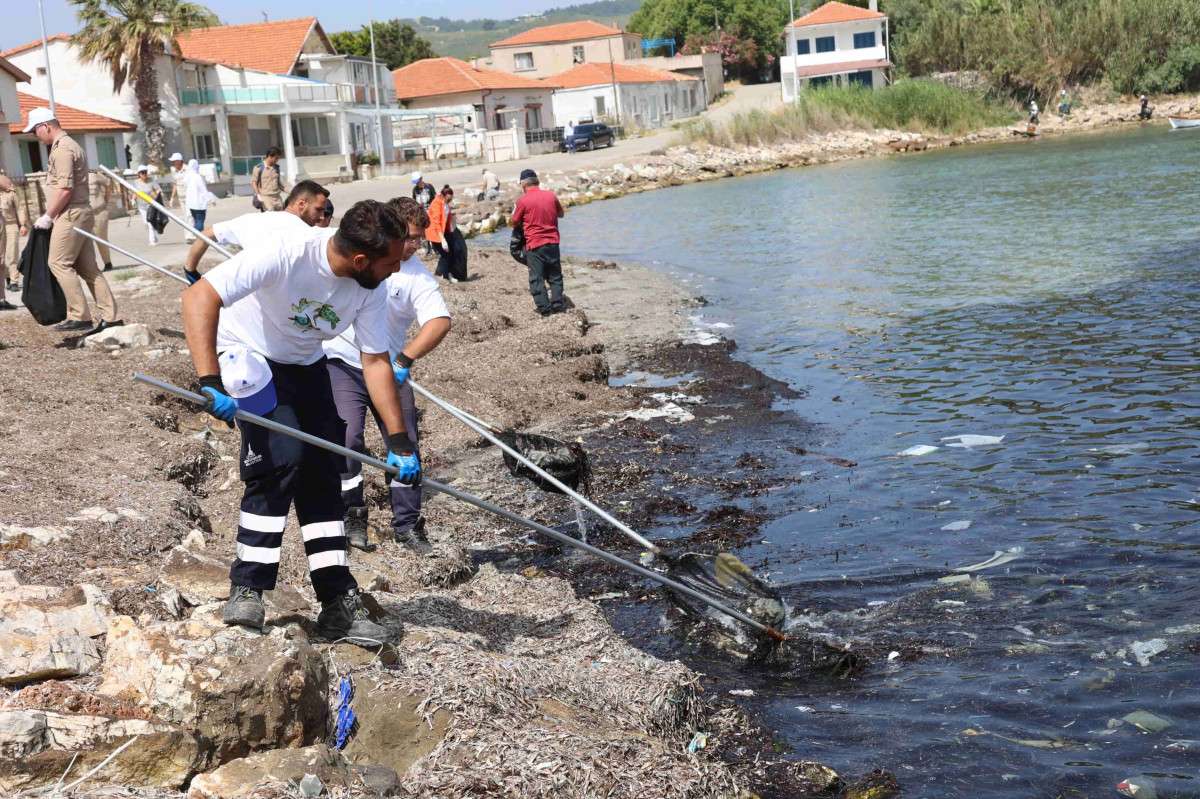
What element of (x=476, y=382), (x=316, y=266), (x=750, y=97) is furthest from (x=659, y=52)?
(x=316, y=266)

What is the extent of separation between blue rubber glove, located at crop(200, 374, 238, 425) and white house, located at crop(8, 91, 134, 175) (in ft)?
132

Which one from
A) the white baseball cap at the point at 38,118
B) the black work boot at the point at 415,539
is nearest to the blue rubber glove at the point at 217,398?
the black work boot at the point at 415,539

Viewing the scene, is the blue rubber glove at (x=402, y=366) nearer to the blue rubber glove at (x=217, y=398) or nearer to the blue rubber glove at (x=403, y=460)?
the blue rubber glove at (x=403, y=460)

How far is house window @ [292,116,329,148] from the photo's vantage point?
55094mm

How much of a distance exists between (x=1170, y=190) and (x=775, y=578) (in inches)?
980

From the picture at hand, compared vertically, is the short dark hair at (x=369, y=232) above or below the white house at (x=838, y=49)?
below

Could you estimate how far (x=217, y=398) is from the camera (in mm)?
4199

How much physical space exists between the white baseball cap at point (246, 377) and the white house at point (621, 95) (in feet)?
217

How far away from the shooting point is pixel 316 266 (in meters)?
4.49

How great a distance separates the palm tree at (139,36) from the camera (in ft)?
144

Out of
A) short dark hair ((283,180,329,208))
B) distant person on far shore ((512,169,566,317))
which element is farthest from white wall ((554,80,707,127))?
short dark hair ((283,180,329,208))

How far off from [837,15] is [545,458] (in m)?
72.0

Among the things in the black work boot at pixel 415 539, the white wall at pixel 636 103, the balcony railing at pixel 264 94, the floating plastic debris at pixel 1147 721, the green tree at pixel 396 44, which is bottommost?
the floating plastic debris at pixel 1147 721

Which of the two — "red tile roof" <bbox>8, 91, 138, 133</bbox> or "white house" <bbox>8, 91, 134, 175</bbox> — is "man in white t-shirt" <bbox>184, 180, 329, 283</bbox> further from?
"red tile roof" <bbox>8, 91, 138, 133</bbox>
